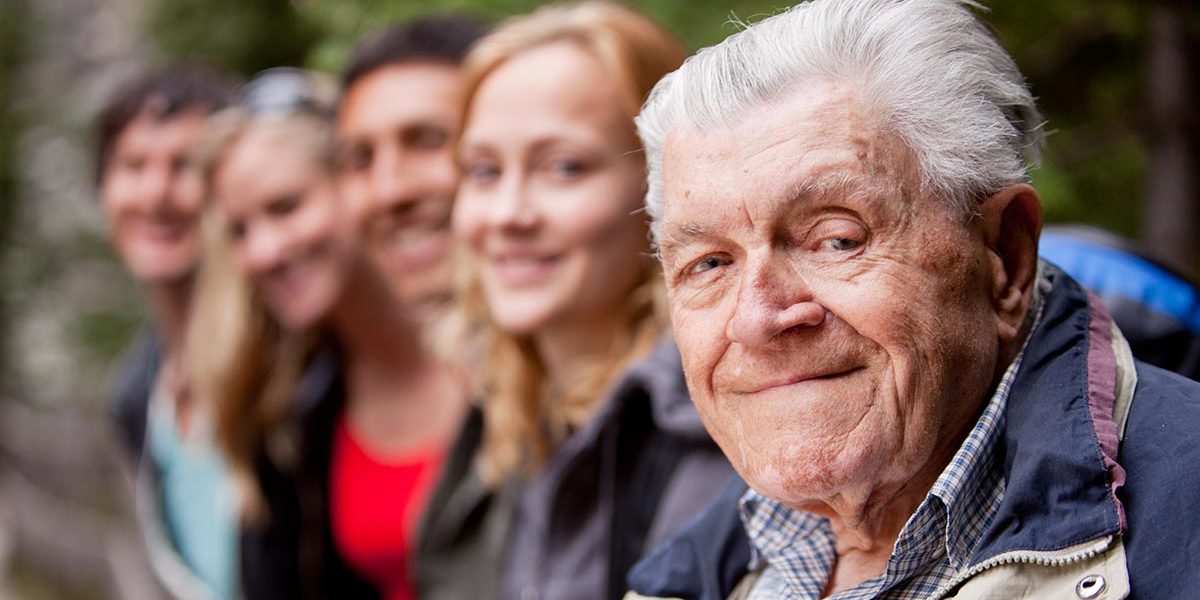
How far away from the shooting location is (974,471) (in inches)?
67.0

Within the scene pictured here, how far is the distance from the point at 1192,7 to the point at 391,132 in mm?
2470

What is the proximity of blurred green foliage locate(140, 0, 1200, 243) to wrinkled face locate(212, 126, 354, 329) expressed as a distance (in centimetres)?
84

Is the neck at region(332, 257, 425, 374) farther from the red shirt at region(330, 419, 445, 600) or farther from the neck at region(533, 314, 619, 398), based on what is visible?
the neck at region(533, 314, 619, 398)

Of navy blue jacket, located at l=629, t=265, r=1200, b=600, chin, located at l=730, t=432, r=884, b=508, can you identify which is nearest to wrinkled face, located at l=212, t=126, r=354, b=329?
chin, located at l=730, t=432, r=884, b=508

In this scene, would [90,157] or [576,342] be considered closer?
[576,342]

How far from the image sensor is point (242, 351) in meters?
4.72

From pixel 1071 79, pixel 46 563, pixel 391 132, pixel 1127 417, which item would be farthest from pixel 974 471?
pixel 46 563

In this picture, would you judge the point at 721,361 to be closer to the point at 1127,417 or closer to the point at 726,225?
the point at 726,225

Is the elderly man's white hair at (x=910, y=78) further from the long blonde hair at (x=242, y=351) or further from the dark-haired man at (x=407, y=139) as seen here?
the long blonde hair at (x=242, y=351)

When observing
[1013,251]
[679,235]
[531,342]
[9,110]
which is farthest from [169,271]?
[9,110]

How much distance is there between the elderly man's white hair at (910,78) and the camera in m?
1.67

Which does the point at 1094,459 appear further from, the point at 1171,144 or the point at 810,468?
the point at 1171,144

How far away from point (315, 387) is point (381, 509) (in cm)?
72

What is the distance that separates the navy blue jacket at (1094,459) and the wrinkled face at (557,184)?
141 cm
